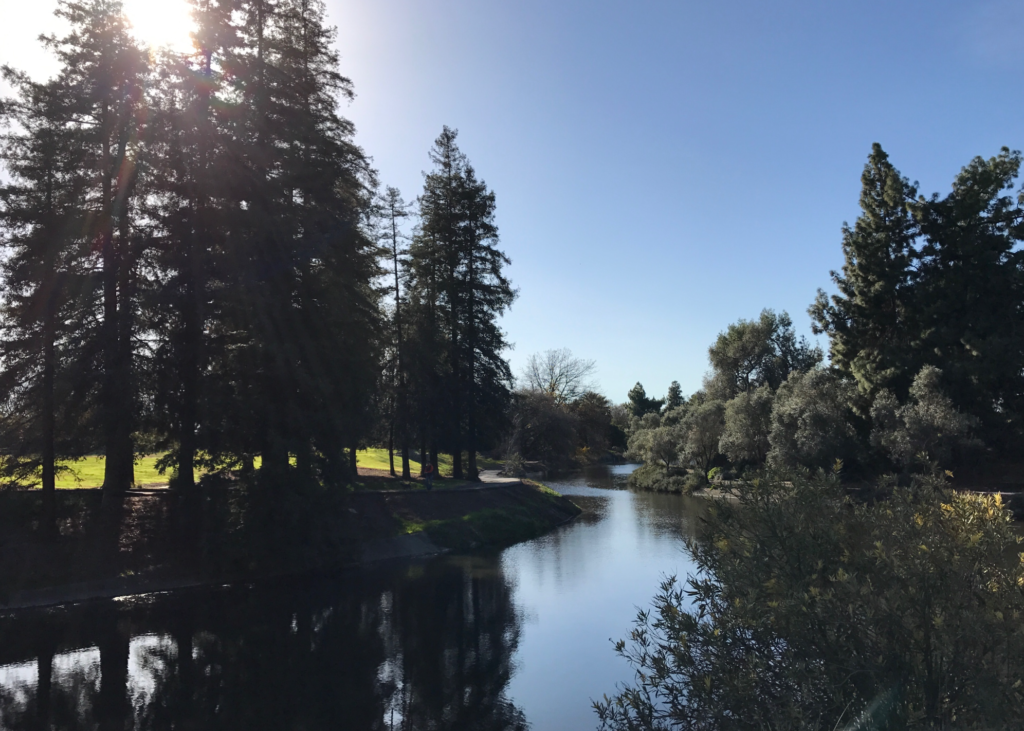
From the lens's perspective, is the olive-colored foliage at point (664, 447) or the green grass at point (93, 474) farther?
the olive-colored foliage at point (664, 447)

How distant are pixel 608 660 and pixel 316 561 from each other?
11.7 meters

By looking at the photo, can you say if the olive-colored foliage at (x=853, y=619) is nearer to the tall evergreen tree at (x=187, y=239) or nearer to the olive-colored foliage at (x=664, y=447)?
the tall evergreen tree at (x=187, y=239)

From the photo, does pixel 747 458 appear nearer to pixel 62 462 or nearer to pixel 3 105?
pixel 62 462

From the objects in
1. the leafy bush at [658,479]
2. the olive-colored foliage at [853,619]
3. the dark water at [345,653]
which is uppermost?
the olive-colored foliage at [853,619]

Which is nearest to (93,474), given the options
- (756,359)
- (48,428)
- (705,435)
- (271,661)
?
(48,428)

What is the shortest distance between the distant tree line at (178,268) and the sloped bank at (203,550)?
60.0 inches

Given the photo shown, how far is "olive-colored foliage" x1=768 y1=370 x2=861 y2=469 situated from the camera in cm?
3709

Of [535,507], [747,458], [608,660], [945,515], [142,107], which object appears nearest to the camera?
[945,515]

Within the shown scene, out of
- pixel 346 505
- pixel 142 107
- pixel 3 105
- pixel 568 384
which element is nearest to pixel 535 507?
pixel 346 505

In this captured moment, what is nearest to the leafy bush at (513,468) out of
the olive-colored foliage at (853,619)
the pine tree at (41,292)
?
the pine tree at (41,292)

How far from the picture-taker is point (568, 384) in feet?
269

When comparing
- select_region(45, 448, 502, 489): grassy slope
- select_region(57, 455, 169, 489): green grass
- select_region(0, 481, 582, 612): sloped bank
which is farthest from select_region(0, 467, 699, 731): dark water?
select_region(57, 455, 169, 489): green grass

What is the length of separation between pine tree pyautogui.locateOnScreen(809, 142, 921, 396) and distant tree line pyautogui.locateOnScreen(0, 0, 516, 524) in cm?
2842

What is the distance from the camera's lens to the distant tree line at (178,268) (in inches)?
768
